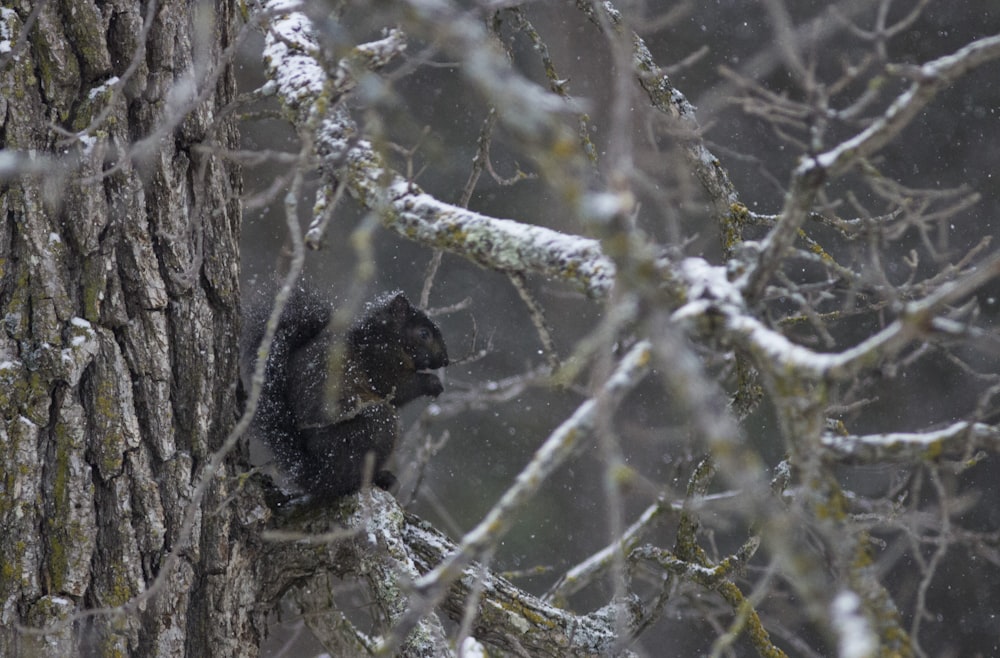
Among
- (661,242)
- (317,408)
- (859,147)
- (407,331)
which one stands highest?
(661,242)

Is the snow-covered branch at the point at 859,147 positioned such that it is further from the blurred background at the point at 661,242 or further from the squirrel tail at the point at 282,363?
the blurred background at the point at 661,242

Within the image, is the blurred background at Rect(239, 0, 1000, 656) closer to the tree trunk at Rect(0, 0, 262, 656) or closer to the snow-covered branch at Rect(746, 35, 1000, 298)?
the tree trunk at Rect(0, 0, 262, 656)

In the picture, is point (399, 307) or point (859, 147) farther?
point (399, 307)

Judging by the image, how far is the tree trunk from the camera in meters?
1.85

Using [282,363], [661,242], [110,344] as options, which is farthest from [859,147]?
[661,242]

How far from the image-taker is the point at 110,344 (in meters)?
1.94

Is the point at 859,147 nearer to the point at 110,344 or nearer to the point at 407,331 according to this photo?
the point at 110,344

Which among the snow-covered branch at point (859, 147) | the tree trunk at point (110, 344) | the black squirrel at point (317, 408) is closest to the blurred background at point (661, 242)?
the black squirrel at point (317, 408)

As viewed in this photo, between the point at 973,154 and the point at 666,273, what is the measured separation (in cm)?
471

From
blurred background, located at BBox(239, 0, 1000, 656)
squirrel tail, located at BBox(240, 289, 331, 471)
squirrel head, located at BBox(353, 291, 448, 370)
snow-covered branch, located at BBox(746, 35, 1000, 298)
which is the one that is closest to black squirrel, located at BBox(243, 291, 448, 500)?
squirrel tail, located at BBox(240, 289, 331, 471)

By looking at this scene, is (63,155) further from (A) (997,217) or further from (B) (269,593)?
→ (A) (997,217)

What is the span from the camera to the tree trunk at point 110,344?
185 centimetres

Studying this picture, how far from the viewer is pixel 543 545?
6133 mm

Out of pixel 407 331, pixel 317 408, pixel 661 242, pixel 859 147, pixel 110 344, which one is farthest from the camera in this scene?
pixel 661 242
